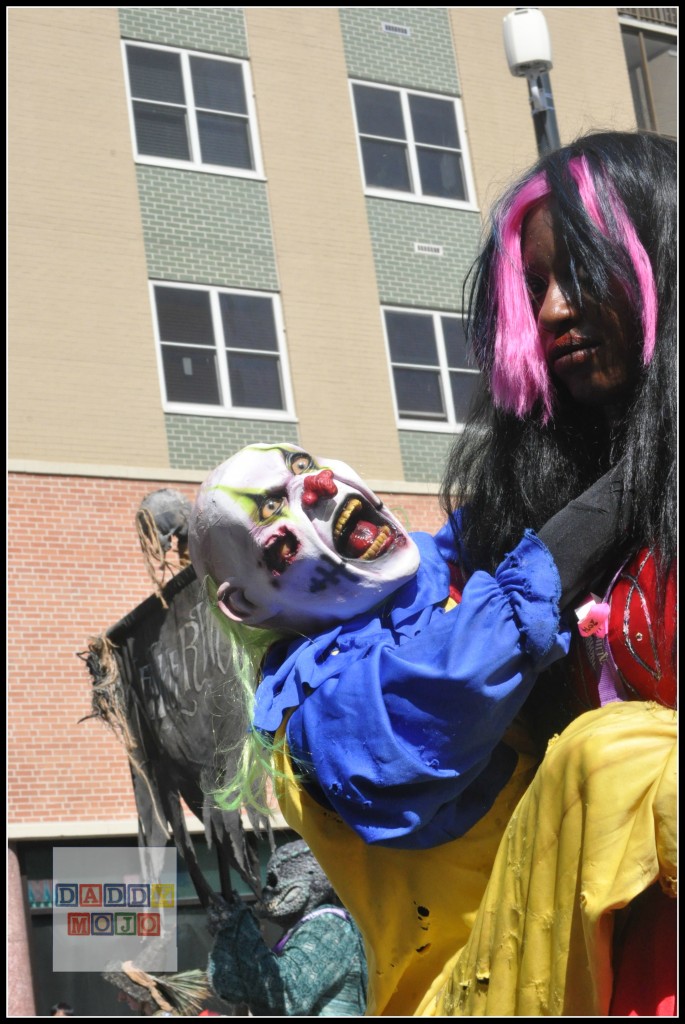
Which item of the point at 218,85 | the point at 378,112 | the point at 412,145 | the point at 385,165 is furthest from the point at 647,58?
the point at 218,85

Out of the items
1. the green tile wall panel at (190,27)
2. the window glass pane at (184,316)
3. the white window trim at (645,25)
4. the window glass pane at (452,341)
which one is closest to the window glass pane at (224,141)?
the green tile wall panel at (190,27)

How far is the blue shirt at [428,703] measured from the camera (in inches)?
84.0

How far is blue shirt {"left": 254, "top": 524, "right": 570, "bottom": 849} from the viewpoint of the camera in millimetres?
2135

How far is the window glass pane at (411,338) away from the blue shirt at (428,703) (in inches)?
530

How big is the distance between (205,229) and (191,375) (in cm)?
167

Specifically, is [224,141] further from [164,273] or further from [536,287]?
[536,287]

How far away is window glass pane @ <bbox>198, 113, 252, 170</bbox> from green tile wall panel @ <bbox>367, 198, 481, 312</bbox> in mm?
1564

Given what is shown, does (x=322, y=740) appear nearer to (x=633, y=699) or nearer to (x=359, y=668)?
(x=359, y=668)

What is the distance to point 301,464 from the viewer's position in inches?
102

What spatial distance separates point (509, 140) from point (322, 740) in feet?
52.4

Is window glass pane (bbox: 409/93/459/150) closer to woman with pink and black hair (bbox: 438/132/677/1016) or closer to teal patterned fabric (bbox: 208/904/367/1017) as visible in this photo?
teal patterned fabric (bbox: 208/904/367/1017)

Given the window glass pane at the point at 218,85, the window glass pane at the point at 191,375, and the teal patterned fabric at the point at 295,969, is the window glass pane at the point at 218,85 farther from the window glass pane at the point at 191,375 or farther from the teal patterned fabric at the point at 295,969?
the teal patterned fabric at the point at 295,969

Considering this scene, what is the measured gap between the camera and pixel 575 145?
103 inches

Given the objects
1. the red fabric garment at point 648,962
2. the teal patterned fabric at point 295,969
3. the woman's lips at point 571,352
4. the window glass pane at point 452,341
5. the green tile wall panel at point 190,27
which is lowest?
the teal patterned fabric at point 295,969
